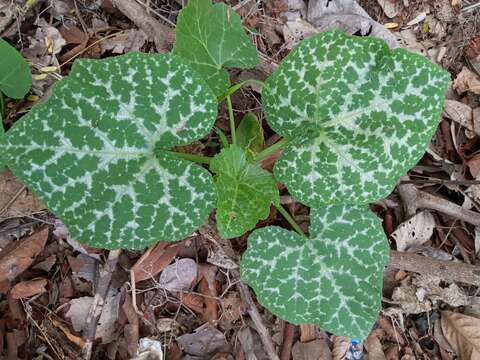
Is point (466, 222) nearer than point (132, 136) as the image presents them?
No

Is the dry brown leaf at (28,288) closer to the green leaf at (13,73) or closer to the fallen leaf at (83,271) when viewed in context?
the fallen leaf at (83,271)

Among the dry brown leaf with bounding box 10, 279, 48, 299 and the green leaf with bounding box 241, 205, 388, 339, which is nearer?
the green leaf with bounding box 241, 205, 388, 339

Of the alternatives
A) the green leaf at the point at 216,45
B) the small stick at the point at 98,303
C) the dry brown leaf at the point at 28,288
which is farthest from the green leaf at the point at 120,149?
the dry brown leaf at the point at 28,288

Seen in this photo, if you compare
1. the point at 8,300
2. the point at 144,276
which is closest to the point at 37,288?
the point at 8,300

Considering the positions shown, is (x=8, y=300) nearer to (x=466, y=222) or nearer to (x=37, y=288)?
(x=37, y=288)

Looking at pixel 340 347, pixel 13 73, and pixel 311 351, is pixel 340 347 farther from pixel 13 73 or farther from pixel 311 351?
pixel 13 73

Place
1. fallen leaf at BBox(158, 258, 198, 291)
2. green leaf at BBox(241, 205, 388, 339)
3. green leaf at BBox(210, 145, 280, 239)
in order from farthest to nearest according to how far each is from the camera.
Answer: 1. fallen leaf at BBox(158, 258, 198, 291)
2. green leaf at BBox(241, 205, 388, 339)
3. green leaf at BBox(210, 145, 280, 239)

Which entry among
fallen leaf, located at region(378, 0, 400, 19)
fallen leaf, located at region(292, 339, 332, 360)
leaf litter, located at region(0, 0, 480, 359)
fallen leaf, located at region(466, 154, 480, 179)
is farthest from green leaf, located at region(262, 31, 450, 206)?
fallen leaf, located at region(378, 0, 400, 19)

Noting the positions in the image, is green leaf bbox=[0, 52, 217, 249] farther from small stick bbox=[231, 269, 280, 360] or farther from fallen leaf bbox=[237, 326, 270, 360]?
fallen leaf bbox=[237, 326, 270, 360]
